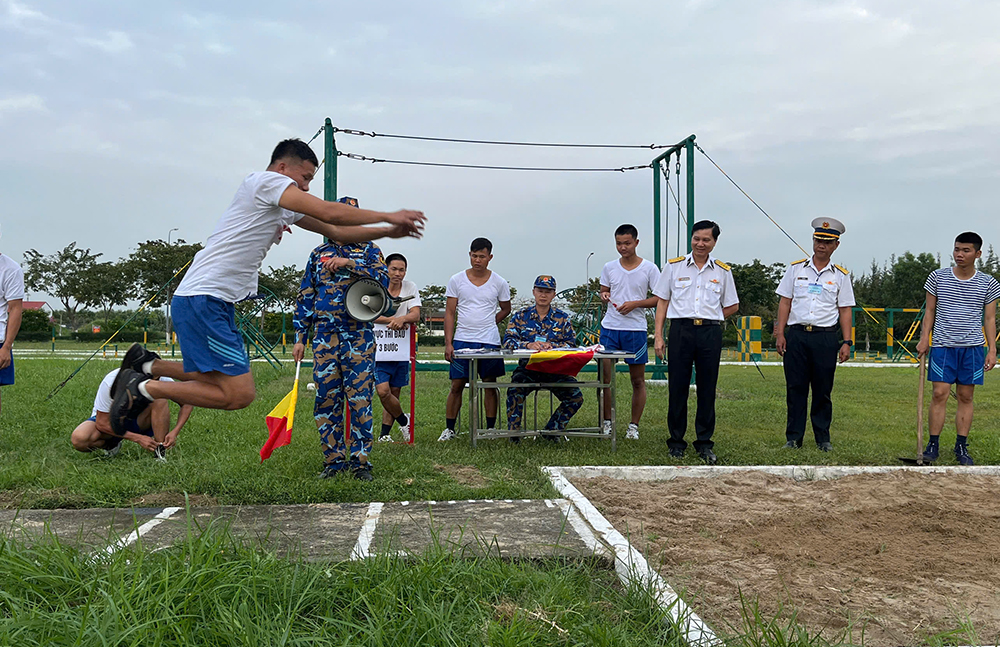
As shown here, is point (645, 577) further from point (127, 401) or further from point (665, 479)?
point (127, 401)

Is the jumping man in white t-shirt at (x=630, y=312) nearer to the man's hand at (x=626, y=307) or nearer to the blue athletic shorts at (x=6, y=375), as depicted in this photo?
the man's hand at (x=626, y=307)

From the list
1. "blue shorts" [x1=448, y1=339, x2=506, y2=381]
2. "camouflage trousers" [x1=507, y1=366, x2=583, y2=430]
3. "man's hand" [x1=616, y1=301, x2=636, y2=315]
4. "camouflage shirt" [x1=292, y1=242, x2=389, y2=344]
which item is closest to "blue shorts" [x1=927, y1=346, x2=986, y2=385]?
"man's hand" [x1=616, y1=301, x2=636, y2=315]

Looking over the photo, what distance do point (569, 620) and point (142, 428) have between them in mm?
4509

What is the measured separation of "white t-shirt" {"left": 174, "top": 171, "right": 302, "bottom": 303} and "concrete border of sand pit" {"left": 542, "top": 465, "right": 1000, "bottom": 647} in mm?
2185

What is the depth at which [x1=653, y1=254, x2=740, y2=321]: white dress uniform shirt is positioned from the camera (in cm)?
634

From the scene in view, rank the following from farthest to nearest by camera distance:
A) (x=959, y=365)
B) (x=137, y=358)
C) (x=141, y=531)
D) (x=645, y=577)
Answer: (x=959, y=365), (x=137, y=358), (x=141, y=531), (x=645, y=577)

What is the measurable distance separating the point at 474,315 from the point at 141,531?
3.95 m

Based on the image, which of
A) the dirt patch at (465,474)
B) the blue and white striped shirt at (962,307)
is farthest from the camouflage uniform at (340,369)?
the blue and white striped shirt at (962,307)

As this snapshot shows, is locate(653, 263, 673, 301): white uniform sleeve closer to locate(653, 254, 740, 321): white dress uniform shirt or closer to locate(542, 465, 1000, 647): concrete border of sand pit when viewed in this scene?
locate(653, 254, 740, 321): white dress uniform shirt

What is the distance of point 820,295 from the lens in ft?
22.1

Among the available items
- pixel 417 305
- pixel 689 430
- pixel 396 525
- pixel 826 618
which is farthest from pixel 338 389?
pixel 689 430

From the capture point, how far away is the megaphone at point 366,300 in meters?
4.85

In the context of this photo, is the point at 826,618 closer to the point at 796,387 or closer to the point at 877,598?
the point at 877,598

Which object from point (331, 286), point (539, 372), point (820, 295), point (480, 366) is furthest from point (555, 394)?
point (331, 286)
